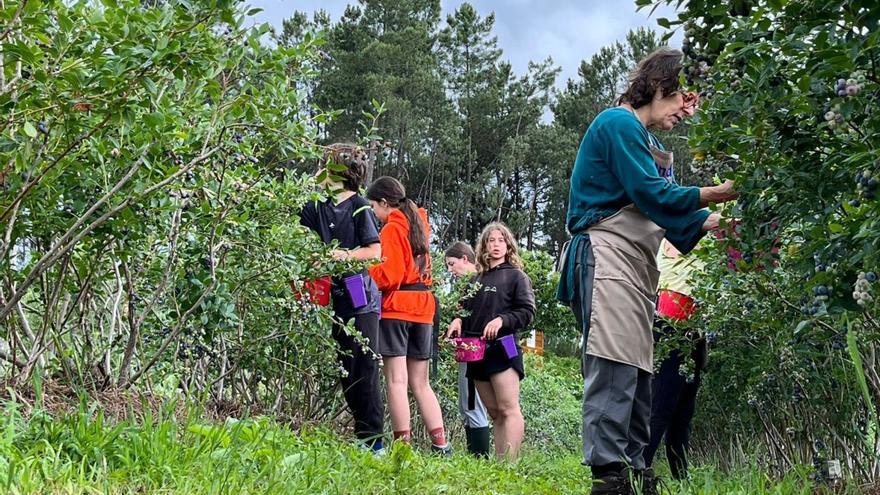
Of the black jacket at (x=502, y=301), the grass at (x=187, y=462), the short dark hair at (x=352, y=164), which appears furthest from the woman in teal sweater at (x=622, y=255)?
the black jacket at (x=502, y=301)

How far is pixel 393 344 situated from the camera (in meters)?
5.14

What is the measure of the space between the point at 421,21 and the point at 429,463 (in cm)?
3386

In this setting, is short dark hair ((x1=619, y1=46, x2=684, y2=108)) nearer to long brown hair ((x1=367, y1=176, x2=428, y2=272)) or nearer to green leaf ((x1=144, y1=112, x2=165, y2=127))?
green leaf ((x1=144, y1=112, x2=165, y2=127))

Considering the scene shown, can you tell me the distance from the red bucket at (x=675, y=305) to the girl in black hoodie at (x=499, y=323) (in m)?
1.26

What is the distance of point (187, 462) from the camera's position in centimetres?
264

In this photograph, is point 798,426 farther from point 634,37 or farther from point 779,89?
point 634,37

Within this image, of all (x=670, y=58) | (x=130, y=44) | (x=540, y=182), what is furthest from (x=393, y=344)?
(x=540, y=182)

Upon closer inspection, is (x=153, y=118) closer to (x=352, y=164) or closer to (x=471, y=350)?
(x=352, y=164)

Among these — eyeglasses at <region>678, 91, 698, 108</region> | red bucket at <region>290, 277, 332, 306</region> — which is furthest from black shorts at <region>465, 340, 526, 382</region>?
eyeglasses at <region>678, 91, 698, 108</region>

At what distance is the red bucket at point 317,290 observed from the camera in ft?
13.9

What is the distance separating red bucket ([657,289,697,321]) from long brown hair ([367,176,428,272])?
138cm

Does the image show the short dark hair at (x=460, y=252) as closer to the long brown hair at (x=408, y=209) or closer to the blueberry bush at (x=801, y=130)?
the long brown hair at (x=408, y=209)

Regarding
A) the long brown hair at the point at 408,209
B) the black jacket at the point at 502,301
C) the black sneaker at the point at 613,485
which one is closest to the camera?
the black sneaker at the point at 613,485

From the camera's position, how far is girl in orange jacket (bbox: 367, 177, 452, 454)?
5.12 m
